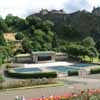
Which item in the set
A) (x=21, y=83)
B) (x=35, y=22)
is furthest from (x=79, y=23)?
(x=21, y=83)

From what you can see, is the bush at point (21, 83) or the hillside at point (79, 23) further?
the hillside at point (79, 23)

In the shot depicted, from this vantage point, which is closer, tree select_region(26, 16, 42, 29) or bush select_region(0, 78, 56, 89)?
bush select_region(0, 78, 56, 89)

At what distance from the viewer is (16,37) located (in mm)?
66750

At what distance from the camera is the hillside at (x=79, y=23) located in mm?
74269

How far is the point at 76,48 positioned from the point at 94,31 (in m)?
35.8

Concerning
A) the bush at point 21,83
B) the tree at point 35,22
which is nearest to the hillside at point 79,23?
the tree at point 35,22

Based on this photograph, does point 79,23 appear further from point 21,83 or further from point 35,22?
point 21,83

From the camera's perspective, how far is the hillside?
74269mm

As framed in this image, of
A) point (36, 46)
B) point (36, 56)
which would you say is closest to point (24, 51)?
point (36, 46)

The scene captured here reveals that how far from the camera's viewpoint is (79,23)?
79.6 meters

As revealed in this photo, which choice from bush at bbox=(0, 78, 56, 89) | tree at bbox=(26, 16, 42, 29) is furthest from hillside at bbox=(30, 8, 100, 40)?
bush at bbox=(0, 78, 56, 89)

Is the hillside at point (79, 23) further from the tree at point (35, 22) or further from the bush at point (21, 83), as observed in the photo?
the bush at point (21, 83)

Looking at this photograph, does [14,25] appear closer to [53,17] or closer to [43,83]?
[53,17]

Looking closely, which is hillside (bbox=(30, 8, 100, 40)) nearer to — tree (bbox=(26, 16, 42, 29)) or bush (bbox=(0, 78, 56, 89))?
tree (bbox=(26, 16, 42, 29))
